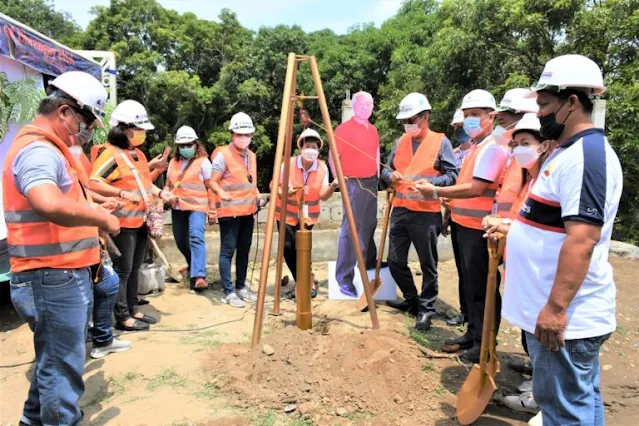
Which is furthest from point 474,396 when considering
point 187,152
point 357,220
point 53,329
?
point 187,152

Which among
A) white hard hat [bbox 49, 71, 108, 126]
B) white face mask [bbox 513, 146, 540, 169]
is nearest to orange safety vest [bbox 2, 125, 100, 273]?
white hard hat [bbox 49, 71, 108, 126]

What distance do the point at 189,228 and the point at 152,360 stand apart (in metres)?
2.30

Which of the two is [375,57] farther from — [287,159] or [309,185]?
[287,159]

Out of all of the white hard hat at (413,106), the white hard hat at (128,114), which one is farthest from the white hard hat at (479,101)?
the white hard hat at (128,114)

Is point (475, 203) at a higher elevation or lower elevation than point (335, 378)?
higher

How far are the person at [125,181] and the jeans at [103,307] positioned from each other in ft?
1.80

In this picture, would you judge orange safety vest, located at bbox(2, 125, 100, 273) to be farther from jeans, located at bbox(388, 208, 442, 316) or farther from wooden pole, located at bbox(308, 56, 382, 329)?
jeans, located at bbox(388, 208, 442, 316)

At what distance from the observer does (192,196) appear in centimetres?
591

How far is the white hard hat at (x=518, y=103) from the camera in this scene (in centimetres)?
329

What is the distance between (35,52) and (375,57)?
1739 cm

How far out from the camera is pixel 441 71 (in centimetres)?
1196

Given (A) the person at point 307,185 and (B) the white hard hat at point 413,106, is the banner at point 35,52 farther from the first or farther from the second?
(B) the white hard hat at point 413,106

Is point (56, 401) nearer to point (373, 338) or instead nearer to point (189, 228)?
Answer: point (373, 338)

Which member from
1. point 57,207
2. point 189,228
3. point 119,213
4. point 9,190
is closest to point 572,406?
point 57,207
